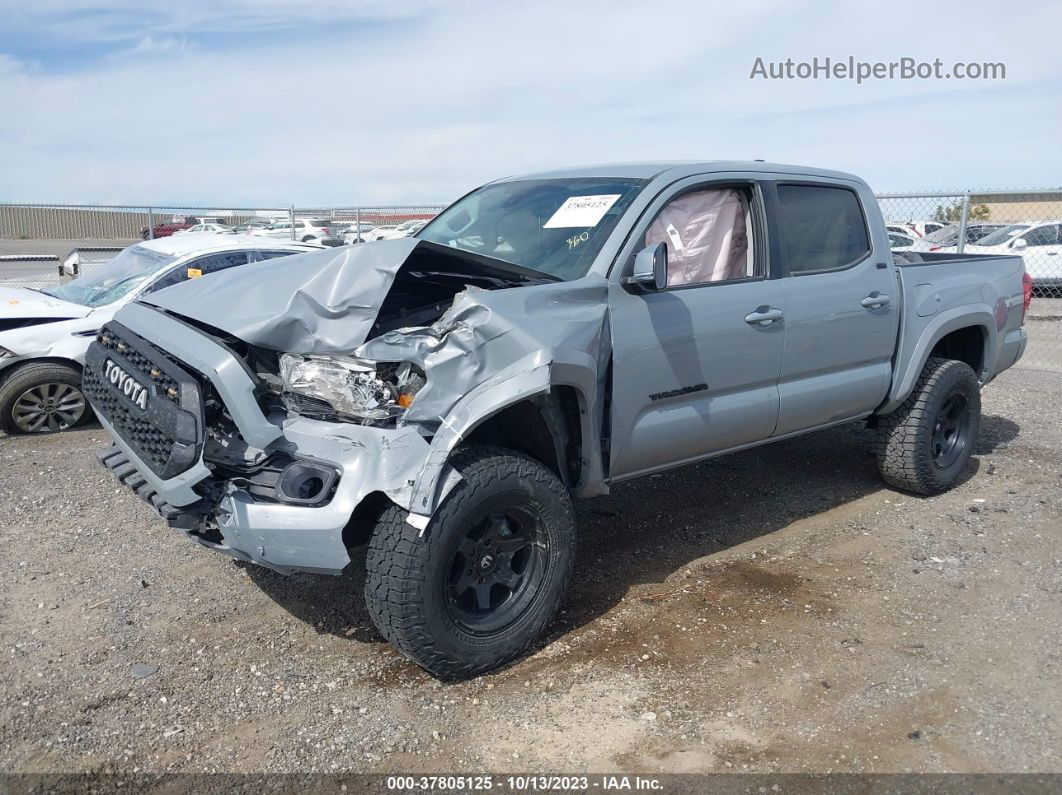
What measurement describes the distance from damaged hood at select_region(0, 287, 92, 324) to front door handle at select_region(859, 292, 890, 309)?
578cm

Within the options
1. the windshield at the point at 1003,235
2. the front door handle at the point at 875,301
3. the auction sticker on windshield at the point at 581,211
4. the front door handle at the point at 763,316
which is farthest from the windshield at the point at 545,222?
the windshield at the point at 1003,235

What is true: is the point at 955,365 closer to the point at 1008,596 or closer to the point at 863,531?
the point at 863,531

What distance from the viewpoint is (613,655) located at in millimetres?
3689

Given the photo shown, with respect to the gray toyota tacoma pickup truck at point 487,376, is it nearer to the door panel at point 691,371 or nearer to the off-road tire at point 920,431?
the door panel at point 691,371

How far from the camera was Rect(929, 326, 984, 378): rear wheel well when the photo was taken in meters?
5.93

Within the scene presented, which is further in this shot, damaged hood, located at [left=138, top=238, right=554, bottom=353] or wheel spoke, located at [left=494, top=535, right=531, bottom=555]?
wheel spoke, located at [left=494, top=535, right=531, bottom=555]

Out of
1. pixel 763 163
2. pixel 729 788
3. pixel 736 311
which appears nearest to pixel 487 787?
pixel 729 788

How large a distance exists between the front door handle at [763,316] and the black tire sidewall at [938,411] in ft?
5.33

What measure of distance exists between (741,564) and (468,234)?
7.43ft

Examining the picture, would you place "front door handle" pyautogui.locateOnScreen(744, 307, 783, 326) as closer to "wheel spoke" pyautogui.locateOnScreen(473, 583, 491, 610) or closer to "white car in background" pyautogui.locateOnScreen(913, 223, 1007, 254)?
"wheel spoke" pyautogui.locateOnScreen(473, 583, 491, 610)

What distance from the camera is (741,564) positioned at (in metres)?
4.64

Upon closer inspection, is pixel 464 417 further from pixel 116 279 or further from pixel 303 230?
pixel 303 230

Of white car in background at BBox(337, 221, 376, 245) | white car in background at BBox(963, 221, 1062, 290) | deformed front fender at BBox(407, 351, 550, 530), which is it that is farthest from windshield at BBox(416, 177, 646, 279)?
white car in background at BBox(963, 221, 1062, 290)

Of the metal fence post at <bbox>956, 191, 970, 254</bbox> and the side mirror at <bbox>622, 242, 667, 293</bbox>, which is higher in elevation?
the metal fence post at <bbox>956, 191, 970, 254</bbox>
